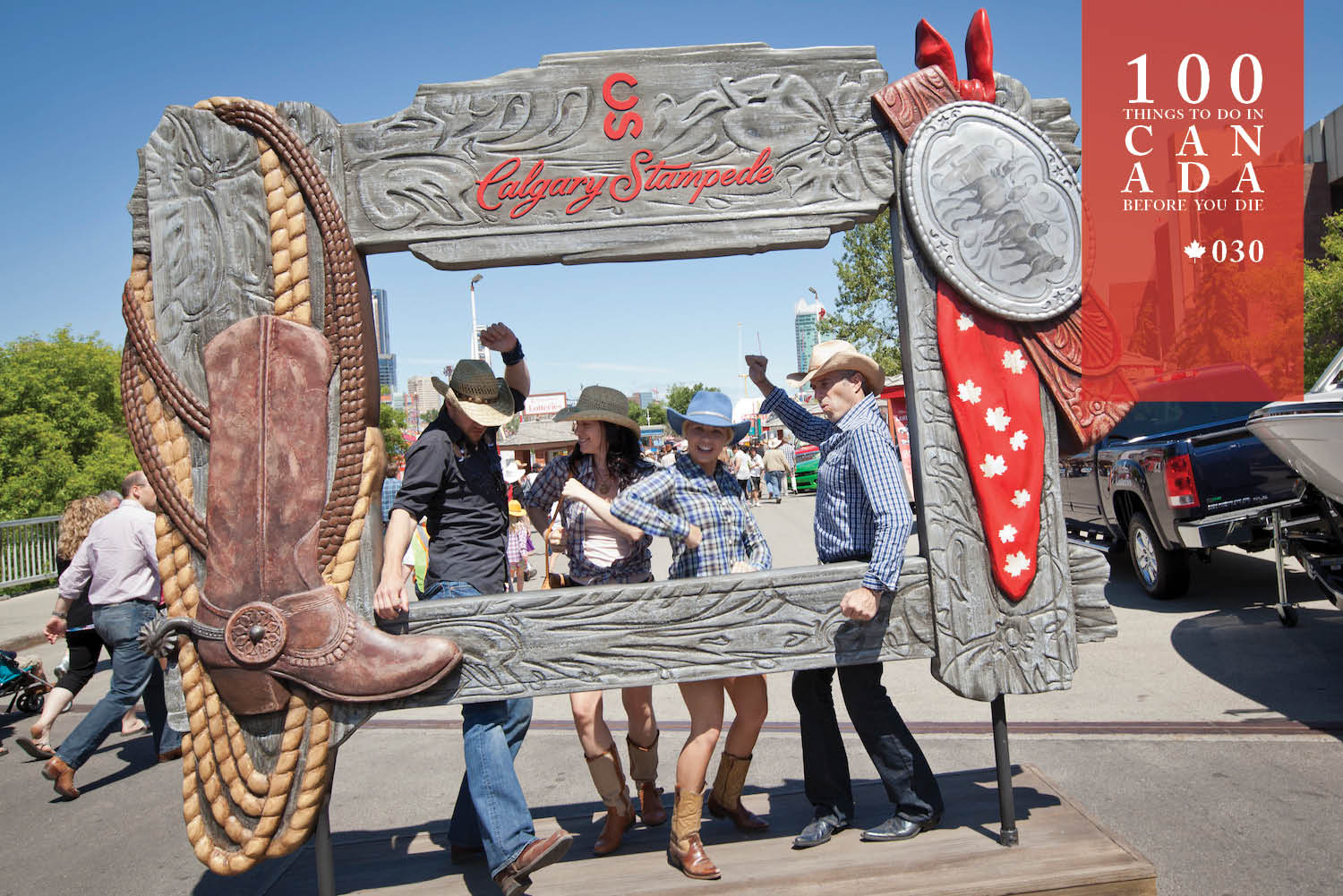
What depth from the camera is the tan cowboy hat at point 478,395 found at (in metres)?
3.58

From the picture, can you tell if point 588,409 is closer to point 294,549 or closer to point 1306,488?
point 294,549

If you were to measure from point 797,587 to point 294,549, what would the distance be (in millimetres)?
1744

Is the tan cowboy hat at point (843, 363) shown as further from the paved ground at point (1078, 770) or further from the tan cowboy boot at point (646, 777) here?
the paved ground at point (1078, 770)

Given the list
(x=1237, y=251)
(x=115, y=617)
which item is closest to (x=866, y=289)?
(x=1237, y=251)

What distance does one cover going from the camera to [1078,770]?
15.2ft

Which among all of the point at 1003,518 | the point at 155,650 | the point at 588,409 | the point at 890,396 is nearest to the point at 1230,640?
the point at 1003,518

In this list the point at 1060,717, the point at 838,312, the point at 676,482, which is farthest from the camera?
the point at 838,312

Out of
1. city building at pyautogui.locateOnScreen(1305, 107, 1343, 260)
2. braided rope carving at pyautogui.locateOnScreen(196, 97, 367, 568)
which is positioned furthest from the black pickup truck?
city building at pyautogui.locateOnScreen(1305, 107, 1343, 260)

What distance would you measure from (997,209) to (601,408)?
1.67 metres

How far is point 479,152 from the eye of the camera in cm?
326

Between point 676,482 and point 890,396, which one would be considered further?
point 890,396

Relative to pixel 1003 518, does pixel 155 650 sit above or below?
below

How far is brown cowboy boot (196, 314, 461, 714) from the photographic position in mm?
3098

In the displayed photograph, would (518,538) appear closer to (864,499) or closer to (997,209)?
(864,499)
